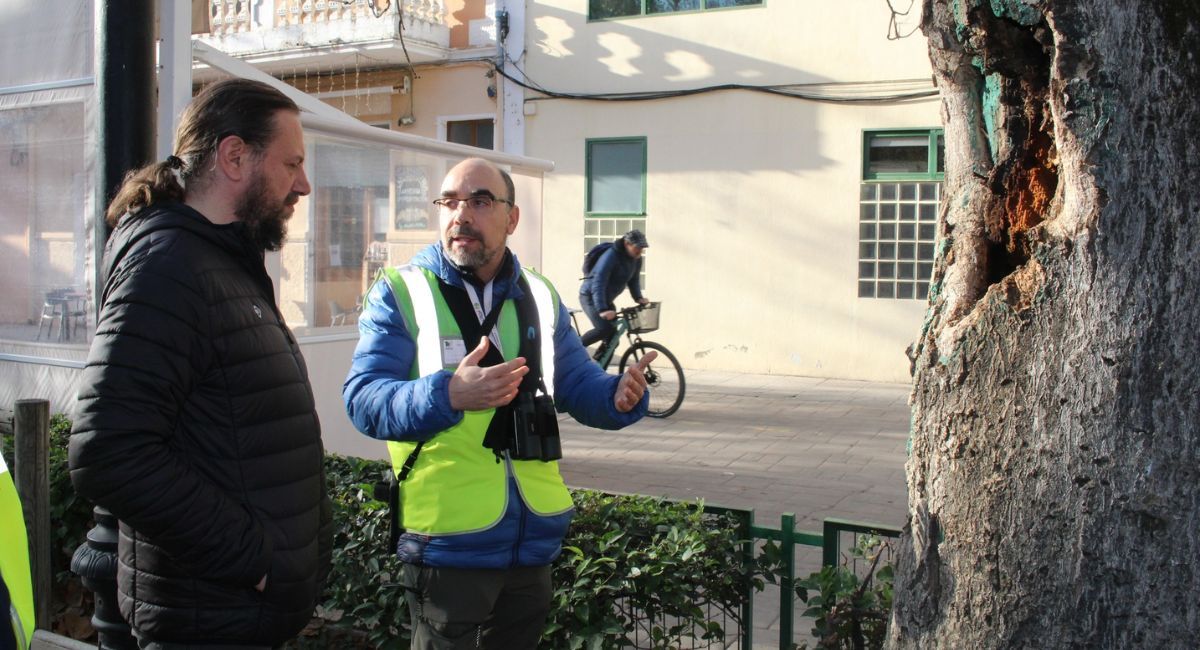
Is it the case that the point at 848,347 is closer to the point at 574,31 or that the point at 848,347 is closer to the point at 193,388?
the point at 574,31

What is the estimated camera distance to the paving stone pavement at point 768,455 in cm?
746

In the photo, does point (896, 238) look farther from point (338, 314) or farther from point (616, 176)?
point (338, 314)

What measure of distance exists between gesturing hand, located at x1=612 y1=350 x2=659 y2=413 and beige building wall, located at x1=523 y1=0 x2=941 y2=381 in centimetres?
1112

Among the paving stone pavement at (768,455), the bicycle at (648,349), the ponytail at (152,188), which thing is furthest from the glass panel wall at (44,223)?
the bicycle at (648,349)

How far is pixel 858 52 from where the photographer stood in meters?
13.9

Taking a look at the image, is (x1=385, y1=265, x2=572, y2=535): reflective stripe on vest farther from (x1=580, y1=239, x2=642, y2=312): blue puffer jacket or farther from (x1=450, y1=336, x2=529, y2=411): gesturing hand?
(x1=580, y1=239, x2=642, y2=312): blue puffer jacket

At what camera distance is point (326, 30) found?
649 inches

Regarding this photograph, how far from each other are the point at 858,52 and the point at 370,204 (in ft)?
27.3

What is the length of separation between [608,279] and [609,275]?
0.04 meters

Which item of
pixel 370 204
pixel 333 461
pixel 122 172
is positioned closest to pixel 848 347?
pixel 370 204

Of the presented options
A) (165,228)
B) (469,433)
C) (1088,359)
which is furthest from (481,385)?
(1088,359)

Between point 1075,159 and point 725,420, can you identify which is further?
point 725,420

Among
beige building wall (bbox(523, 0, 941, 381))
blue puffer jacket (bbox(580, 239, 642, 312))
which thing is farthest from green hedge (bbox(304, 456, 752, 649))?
beige building wall (bbox(523, 0, 941, 381))

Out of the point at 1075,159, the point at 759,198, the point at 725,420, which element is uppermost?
the point at 759,198
